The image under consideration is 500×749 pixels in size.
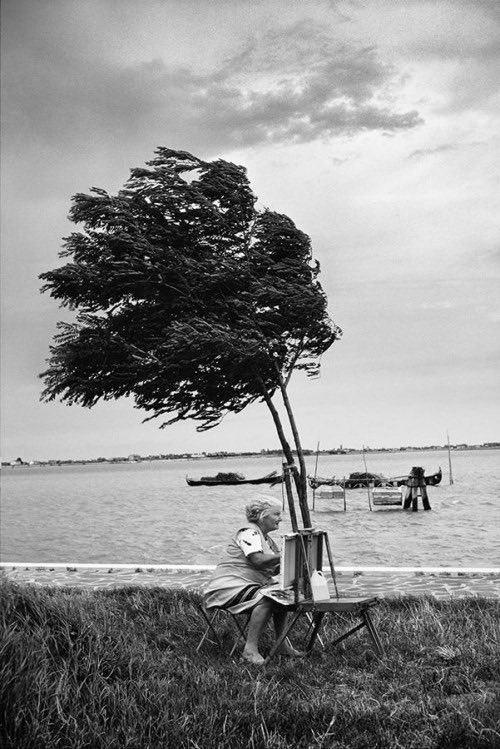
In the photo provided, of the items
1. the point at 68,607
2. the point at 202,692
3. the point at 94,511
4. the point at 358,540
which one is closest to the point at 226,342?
the point at 68,607

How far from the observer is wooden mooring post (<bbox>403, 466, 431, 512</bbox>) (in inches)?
1674

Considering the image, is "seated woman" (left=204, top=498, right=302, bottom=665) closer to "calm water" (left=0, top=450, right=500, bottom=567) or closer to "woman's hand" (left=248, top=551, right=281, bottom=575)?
"woman's hand" (left=248, top=551, right=281, bottom=575)

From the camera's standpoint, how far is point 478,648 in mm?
6242

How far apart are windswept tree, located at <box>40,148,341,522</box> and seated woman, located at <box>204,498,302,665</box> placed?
4.23 m

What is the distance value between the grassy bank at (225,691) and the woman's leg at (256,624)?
0.12 m

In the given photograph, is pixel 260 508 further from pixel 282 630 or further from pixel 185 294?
pixel 185 294

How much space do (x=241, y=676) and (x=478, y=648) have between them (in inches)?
77.1

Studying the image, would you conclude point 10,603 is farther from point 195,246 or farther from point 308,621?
point 195,246

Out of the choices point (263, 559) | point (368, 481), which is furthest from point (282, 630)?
point (368, 481)

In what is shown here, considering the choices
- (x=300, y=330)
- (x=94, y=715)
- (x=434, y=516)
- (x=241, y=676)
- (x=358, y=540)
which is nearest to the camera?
(x=94, y=715)

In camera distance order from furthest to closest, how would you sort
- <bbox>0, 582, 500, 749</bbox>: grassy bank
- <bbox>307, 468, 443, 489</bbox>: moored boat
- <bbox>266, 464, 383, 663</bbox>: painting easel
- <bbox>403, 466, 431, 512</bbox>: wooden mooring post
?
<bbox>307, 468, 443, 489</bbox>: moored boat, <bbox>403, 466, 431, 512</bbox>: wooden mooring post, <bbox>266, 464, 383, 663</bbox>: painting easel, <bbox>0, 582, 500, 749</bbox>: grassy bank

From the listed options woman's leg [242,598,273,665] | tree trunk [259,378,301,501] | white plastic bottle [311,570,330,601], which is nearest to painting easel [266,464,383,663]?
white plastic bottle [311,570,330,601]

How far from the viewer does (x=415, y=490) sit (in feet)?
141

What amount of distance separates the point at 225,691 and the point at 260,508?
4.99 feet
